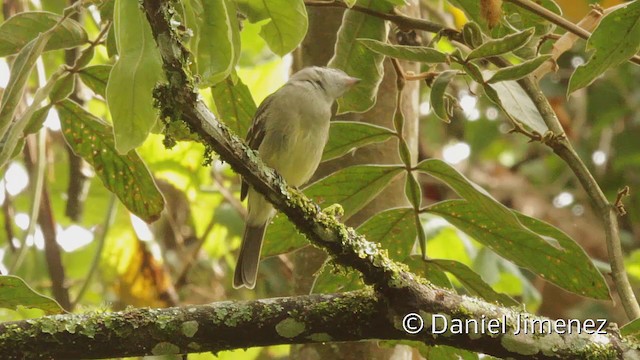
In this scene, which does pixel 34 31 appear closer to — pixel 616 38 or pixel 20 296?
pixel 20 296

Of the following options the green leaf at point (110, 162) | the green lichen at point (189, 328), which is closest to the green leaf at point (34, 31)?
the green leaf at point (110, 162)

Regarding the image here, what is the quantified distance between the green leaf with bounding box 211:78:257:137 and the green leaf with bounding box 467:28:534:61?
2.25ft

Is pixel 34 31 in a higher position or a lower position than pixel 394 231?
higher

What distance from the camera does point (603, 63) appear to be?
6.44 ft

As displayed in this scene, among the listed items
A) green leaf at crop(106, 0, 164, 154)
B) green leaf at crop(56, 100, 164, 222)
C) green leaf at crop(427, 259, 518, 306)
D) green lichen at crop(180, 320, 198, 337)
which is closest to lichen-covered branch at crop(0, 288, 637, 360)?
green lichen at crop(180, 320, 198, 337)

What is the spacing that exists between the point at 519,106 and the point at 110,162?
1089mm

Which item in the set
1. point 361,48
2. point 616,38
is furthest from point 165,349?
point 616,38

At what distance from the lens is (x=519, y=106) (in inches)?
88.4

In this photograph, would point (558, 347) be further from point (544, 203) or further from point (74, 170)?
point (544, 203)

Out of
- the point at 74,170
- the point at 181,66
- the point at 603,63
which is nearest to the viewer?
the point at 181,66

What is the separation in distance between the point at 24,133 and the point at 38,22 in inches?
11.1

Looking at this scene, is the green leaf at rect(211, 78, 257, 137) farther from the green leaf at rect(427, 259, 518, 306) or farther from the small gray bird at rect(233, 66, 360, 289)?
the green leaf at rect(427, 259, 518, 306)

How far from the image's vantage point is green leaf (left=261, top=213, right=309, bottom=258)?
240 centimetres

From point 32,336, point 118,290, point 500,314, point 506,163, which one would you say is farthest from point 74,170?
point 506,163
